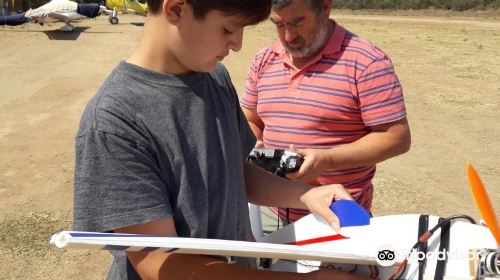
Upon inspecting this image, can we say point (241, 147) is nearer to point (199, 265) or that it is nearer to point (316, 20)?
point (199, 265)

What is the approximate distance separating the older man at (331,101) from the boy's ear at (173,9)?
45.7 inches

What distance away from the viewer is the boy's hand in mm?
1650

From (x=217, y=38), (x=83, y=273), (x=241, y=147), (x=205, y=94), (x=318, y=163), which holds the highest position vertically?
(x=217, y=38)

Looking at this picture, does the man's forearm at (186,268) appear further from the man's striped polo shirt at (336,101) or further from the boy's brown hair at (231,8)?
the man's striped polo shirt at (336,101)

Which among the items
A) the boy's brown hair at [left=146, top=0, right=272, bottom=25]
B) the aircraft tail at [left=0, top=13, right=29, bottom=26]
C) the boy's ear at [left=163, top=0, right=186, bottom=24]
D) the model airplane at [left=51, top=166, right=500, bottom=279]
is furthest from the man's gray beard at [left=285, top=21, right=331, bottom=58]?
the aircraft tail at [left=0, top=13, right=29, bottom=26]

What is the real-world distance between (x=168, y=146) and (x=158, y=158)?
0.04 metres

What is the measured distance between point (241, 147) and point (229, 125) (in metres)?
0.14

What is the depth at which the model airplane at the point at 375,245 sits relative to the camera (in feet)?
3.96

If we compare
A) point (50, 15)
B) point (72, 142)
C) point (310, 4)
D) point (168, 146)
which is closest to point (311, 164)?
point (310, 4)

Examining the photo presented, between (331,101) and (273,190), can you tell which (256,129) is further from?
(273,190)

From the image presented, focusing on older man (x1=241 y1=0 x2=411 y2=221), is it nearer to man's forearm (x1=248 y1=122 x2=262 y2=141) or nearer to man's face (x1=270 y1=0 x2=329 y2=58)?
man's face (x1=270 y1=0 x2=329 y2=58)

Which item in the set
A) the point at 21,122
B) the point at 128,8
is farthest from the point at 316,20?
the point at 128,8

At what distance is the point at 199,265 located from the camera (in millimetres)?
1349

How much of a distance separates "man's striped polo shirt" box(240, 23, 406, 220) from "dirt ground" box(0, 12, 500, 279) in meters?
2.45
